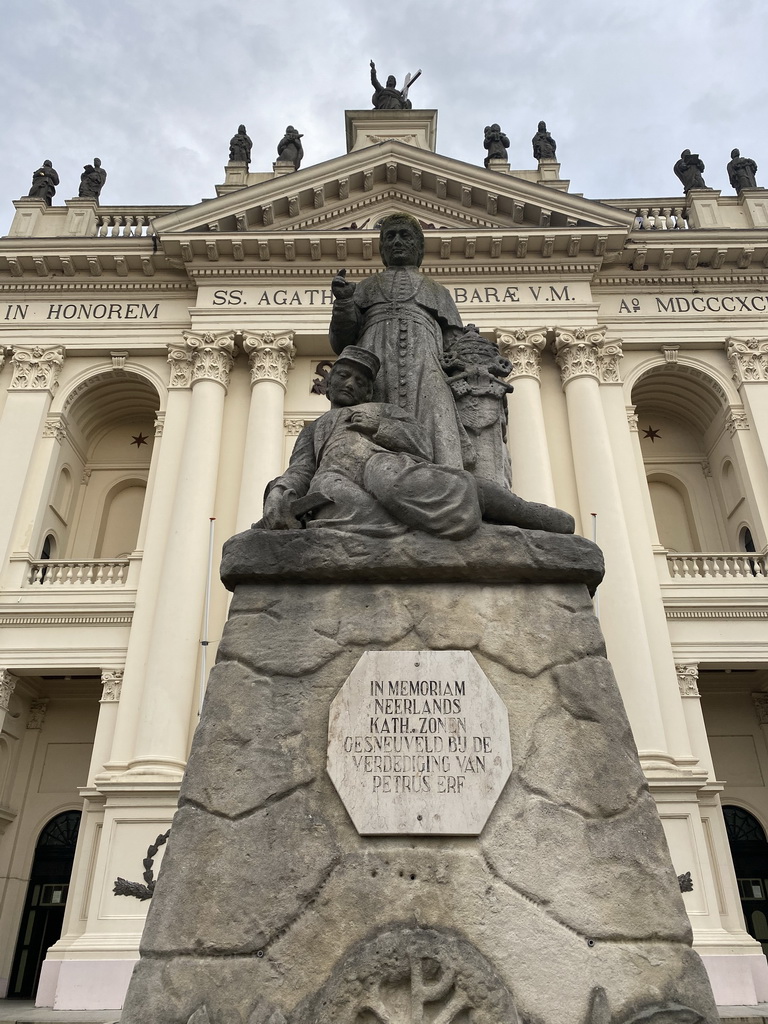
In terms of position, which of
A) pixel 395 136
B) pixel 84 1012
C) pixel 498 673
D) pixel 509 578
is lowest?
pixel 84 1012

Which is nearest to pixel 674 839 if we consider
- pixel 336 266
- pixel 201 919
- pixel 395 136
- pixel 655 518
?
pixel 655 518

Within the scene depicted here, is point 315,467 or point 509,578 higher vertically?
point 315,467

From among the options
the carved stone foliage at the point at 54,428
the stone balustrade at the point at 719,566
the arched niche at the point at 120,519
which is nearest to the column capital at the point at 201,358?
the carved stone foliage at the point at 54,428

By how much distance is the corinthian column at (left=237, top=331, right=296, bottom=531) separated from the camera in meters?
18.0

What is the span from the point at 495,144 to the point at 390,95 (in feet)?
13.5

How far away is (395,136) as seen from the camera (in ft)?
81.6

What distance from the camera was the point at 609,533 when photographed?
17453 mm

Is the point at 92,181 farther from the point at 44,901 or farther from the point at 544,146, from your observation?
the point at 44,901

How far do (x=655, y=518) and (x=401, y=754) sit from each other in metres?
20.2

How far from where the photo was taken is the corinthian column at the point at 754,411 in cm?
1897

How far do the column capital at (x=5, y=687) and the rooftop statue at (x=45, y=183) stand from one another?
1426 centimetres

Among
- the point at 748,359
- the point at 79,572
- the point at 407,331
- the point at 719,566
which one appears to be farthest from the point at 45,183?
the point at 407,331

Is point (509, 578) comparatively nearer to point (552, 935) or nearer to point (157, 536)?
point (552, 935)

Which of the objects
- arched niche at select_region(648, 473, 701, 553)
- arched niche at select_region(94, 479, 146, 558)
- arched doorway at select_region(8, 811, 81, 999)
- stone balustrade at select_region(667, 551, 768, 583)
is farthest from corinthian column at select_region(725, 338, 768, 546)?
arched doorway at select_region(8, 811, 81, 999)
